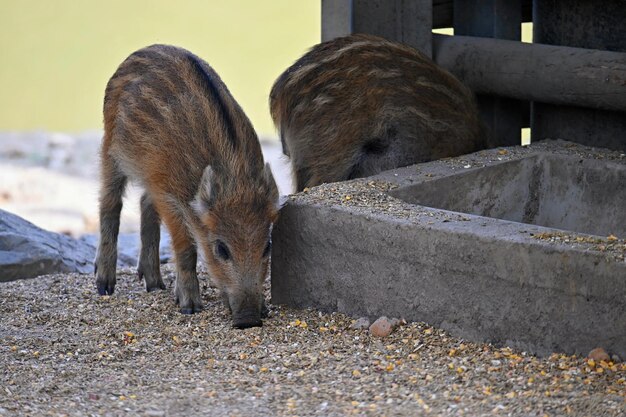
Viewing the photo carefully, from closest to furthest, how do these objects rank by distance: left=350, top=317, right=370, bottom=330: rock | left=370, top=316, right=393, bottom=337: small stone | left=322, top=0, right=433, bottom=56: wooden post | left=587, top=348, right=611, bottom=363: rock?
left=587, top=348, right=611, bottom=363: rock
left=370, top=316, right=393, bottom=337: small stone
left=350, top=317, right=370, bottom=330: rock
left=322, top=0, right=433, bottom=56: wooden post

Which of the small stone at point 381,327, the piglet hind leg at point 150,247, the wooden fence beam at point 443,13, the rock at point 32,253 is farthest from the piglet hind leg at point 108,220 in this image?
the wooden fence beam at point 443,13

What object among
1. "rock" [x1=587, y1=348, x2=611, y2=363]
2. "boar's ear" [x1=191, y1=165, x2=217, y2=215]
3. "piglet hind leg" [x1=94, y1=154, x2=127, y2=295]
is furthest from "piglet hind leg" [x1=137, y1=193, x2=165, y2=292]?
"rock" [x1=587, y1=348, x2=611, y2=363]

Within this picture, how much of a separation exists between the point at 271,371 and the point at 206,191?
1.01 meters

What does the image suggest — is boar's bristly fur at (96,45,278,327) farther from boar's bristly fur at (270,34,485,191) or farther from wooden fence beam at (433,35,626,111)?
wooden fence beam at (433,35,626,111)

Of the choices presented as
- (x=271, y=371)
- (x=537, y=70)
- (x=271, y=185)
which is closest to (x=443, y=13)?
(x=537, y=70)

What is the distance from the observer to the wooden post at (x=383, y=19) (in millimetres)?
6242

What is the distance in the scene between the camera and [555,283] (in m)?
3.93

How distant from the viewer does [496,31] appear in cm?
627

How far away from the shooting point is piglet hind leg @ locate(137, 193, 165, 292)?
555 cm

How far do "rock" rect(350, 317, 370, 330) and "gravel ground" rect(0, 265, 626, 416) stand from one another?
32 millimetres

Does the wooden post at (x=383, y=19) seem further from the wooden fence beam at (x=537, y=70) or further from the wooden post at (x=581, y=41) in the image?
the wooden post at (x=581, y=41)

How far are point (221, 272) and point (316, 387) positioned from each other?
1.09m

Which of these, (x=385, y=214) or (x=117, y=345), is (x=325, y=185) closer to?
(x=385, y=214)

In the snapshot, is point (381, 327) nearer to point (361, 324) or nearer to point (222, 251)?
point (361, 324)
